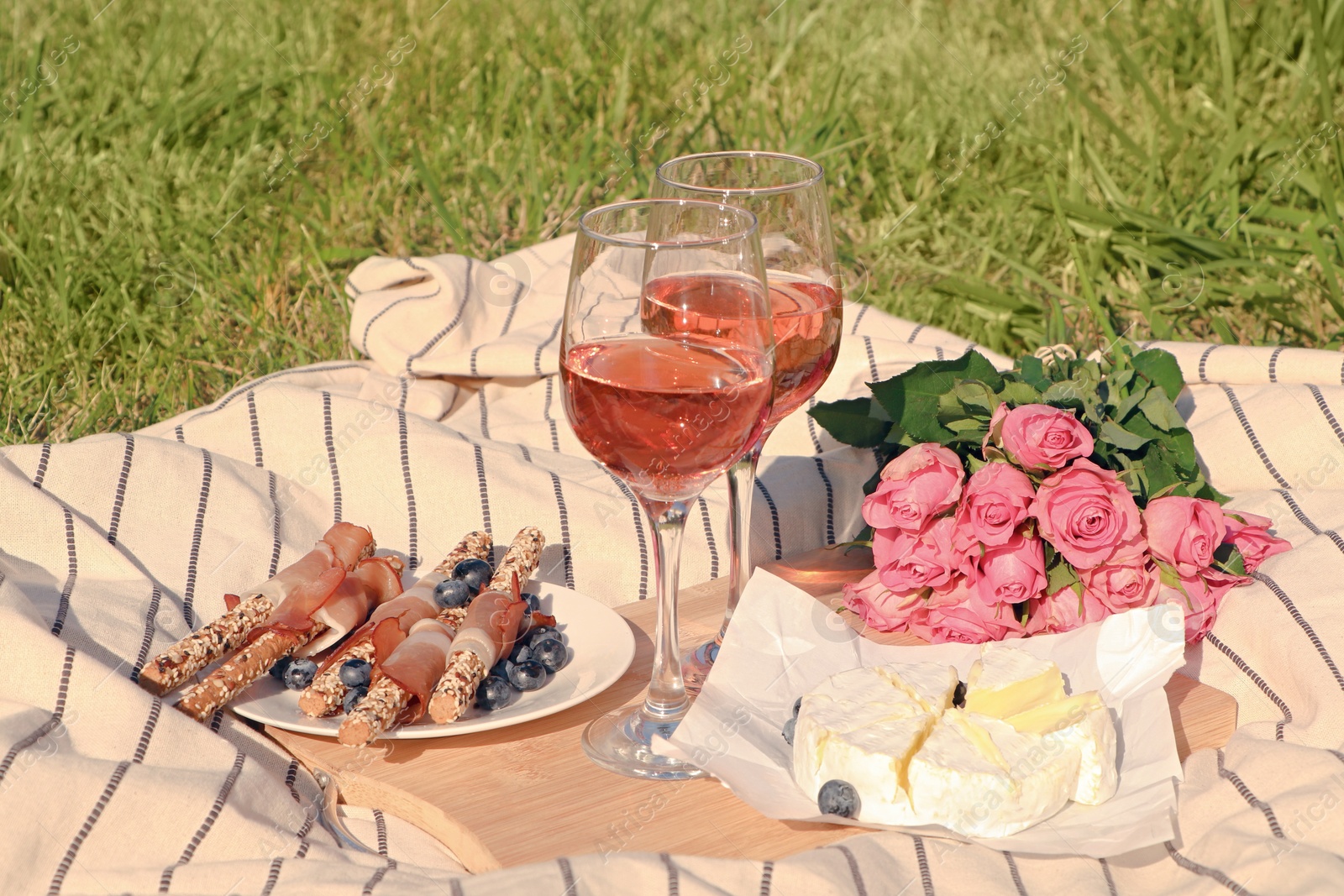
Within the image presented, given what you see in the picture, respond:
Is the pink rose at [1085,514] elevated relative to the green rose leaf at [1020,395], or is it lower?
lower

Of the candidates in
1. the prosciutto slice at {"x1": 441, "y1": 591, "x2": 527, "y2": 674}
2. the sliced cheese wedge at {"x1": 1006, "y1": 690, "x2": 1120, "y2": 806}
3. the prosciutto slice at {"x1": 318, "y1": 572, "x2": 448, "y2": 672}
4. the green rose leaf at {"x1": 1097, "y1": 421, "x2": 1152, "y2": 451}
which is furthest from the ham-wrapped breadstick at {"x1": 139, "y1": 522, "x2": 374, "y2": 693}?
the green rose leaf at {"x1": 1097, "y1": 421, "x2": 1152, "y2": 451}

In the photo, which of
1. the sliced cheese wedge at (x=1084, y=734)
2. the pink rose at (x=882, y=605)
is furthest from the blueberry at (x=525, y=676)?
the sliced cheese wedge at (x=1084, y=734)

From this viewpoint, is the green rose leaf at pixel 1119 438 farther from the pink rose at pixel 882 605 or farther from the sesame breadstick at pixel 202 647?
the sesame breadstick at pixel 202 647

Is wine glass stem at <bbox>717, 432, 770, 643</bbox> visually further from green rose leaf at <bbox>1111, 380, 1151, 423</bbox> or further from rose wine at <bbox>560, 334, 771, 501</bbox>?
green rose leaf at <bbox>1111, 380, 1151, 423</bbox>

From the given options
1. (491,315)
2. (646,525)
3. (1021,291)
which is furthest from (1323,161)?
(646,525)

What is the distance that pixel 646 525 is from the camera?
241cm

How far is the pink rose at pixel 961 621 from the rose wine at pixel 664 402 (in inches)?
21.8

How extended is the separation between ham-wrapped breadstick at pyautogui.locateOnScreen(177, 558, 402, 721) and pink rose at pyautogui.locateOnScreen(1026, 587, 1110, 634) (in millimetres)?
935

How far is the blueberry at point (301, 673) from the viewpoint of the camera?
186 cm

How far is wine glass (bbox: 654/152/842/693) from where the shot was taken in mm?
1804

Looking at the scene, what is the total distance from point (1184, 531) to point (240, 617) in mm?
1315

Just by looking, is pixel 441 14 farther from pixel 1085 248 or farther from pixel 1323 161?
pixel 1323 161

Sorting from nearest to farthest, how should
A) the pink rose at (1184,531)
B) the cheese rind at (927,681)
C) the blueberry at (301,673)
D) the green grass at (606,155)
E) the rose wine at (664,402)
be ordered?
the rose wine at (664,402), the cheese rind at (927,681), the blueberry at (301,673), the pink rose at (1184,531), the green grass at (606,155)

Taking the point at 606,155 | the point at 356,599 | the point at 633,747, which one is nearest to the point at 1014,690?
the point at 633,747
